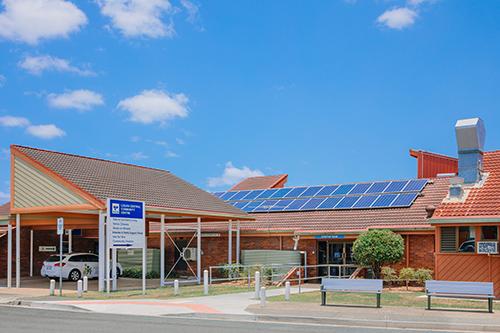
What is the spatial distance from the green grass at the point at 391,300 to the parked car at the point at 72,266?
1291 centimetres

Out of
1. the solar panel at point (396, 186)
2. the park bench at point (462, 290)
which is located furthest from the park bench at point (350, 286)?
the solar panel at point (396, 186)

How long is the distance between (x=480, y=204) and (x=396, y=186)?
979cm

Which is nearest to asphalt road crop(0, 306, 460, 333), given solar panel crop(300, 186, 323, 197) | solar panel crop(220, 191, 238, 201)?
solar panel crop(300, 186, 323, 197)

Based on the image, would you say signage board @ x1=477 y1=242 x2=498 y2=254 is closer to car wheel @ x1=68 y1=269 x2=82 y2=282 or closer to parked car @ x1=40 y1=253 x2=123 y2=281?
parked car @ x1=40 y1=253 x2=123 y2=281

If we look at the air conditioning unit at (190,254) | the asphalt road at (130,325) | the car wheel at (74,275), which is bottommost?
the car wheel at (74,275)

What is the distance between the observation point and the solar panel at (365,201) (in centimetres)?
3272

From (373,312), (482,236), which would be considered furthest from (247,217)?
(373,312)

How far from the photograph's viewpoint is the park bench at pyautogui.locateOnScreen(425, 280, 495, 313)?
59.0 feet

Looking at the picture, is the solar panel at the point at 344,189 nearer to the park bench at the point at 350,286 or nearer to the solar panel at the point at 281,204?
the solar panel at the point at 281,204

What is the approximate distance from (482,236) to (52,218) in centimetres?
1811

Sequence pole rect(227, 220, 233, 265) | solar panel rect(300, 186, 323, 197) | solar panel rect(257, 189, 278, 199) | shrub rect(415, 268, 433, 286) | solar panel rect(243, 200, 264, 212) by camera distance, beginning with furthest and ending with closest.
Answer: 1. solar panel rect(257, 189, 278, 199)
2. solar panel rect(300, 186, 323, 197)
3. solar panel rect(243, 200, 264, 212)
4. pole rect(227, 220, 233, 265)
5. shrub rect(415, 268, 433, 286)

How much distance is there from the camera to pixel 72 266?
31.4 meters

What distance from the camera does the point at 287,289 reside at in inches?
822

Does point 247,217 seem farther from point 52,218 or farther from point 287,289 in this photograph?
point 287,289
